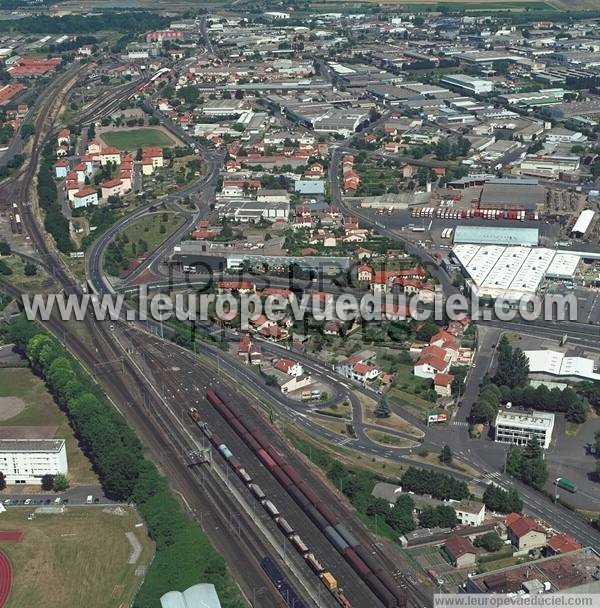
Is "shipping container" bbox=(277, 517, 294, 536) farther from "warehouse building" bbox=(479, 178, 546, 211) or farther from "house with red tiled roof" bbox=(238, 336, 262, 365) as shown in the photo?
"warehouse building" bbox=(479, 178, 546, 211)

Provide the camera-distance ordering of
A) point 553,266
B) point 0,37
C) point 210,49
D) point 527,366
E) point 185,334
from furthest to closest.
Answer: point 0,37 < point 210,49 < point 553,266 < point 185,334 < point 527,366

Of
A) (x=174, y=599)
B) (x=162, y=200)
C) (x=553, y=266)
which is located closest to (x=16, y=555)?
(x=174, y=599)

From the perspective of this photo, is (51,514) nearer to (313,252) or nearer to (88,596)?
(88,596)

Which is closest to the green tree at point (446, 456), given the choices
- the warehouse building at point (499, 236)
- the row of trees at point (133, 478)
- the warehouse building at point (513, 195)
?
the row of trees at point (133, 478)

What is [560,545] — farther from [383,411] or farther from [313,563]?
[383,411]

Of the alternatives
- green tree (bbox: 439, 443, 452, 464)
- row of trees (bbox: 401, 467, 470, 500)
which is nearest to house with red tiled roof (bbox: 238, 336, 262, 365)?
green tree (bbox: 439, 443, 452, 464)

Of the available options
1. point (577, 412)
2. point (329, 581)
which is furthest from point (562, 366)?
point (329, 581)

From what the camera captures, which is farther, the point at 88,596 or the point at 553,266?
the point at 553,266

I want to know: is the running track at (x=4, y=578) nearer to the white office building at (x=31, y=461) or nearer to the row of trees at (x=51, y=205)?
the white office building at (x=31, y=461)
